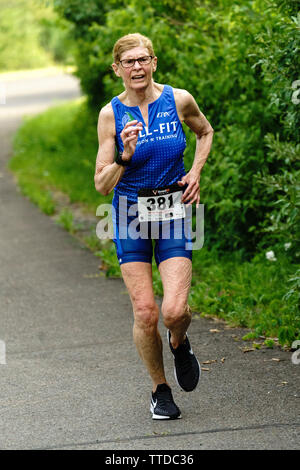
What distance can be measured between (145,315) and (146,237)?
1.46 ft

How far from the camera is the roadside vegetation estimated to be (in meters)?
6.70

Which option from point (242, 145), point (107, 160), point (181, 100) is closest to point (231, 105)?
point (242, 145)

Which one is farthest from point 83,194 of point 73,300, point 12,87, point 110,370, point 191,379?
point 12,87

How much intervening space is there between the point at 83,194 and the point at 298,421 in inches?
350

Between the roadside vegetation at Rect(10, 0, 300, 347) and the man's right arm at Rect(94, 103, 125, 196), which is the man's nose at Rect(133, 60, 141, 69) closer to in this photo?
the man's right arm at Rect(94, 103, 125, 196)

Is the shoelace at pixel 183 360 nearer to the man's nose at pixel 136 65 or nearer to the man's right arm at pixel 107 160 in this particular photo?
the man's right arm at pixel 107 160

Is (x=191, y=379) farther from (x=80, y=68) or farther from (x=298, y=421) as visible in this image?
(x=80, y=68)

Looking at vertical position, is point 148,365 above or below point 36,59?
above

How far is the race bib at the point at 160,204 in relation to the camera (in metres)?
5.18

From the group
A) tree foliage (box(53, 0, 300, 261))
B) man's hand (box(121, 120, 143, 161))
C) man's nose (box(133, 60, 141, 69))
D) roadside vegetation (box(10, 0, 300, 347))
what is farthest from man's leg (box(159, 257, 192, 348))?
tree foliage (box(53, 0, 300, 261))

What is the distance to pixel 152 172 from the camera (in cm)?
519

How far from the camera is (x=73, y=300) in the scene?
27.7 ft

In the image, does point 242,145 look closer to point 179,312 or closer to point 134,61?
point 134,61
